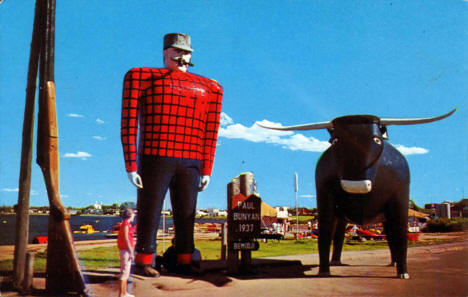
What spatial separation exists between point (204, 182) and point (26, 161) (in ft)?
7.00

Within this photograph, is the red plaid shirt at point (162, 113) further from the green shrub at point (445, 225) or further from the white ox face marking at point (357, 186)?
the green shrub at point (445, 225)

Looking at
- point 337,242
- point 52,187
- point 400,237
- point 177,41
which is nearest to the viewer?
point 52,187

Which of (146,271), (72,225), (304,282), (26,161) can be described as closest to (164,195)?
(146,271)

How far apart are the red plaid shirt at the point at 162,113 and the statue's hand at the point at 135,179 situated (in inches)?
2.2

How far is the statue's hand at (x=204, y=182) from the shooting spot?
5840 millimetres

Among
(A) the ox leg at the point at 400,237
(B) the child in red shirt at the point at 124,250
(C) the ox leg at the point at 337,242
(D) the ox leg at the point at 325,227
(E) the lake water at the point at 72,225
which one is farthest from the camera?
(C) the ox leg at the point at 337,242

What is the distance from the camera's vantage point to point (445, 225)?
53.3ft

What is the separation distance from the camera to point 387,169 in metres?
6.25

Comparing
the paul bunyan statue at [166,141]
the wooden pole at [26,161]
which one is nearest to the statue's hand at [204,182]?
the paul bunyan statue at [166,141]

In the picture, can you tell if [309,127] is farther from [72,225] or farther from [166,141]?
[72,225]

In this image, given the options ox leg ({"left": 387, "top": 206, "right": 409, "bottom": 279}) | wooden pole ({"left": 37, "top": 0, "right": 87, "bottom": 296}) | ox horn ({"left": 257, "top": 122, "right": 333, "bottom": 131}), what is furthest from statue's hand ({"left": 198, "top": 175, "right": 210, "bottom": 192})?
ox leg ({"left": 387, "top": 206, "right": 409, "bottom": 279})

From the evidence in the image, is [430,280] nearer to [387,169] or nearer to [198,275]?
[387,169]

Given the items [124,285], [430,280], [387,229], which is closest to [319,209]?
[387,229]

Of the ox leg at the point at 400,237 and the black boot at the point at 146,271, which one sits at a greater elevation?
the ox leg at the point at 400,237
